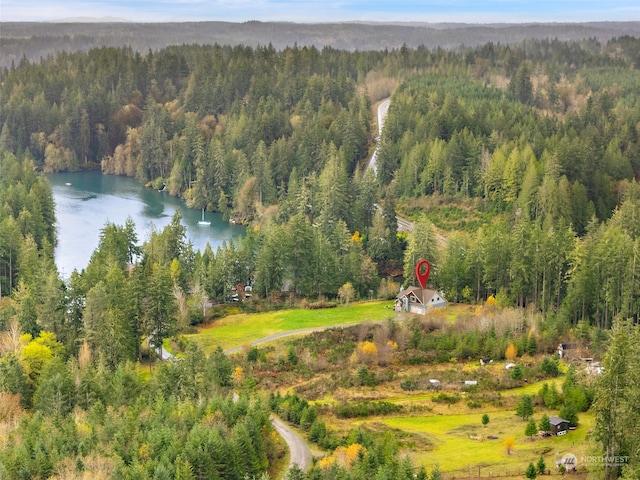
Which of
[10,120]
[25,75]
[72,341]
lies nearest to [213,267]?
[72,341]

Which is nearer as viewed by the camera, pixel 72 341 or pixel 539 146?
pixel 72 341

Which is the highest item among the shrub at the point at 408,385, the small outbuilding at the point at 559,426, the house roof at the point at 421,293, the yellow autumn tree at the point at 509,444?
the small outbuilding at the point at 559,426

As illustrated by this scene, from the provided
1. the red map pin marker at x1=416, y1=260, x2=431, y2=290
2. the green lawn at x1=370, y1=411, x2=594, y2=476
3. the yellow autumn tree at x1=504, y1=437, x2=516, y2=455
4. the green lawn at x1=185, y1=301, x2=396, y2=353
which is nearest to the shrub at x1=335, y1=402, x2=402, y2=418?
the green lawn at x1=370, y1=411, x2=594, y2=476

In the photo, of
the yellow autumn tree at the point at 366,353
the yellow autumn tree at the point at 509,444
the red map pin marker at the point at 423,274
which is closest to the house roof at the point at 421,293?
the red map pin marker at the point at 423,274

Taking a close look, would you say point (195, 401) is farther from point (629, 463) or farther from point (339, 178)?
point (339, 178)

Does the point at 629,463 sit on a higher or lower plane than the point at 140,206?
higher

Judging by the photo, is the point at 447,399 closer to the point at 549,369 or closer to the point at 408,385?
Result: the point at 408,385

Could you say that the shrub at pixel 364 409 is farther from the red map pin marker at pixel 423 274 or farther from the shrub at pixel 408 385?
the red map pin marker at pixel 423 274

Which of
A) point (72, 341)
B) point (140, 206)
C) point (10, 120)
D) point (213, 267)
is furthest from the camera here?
point (10, 120)
